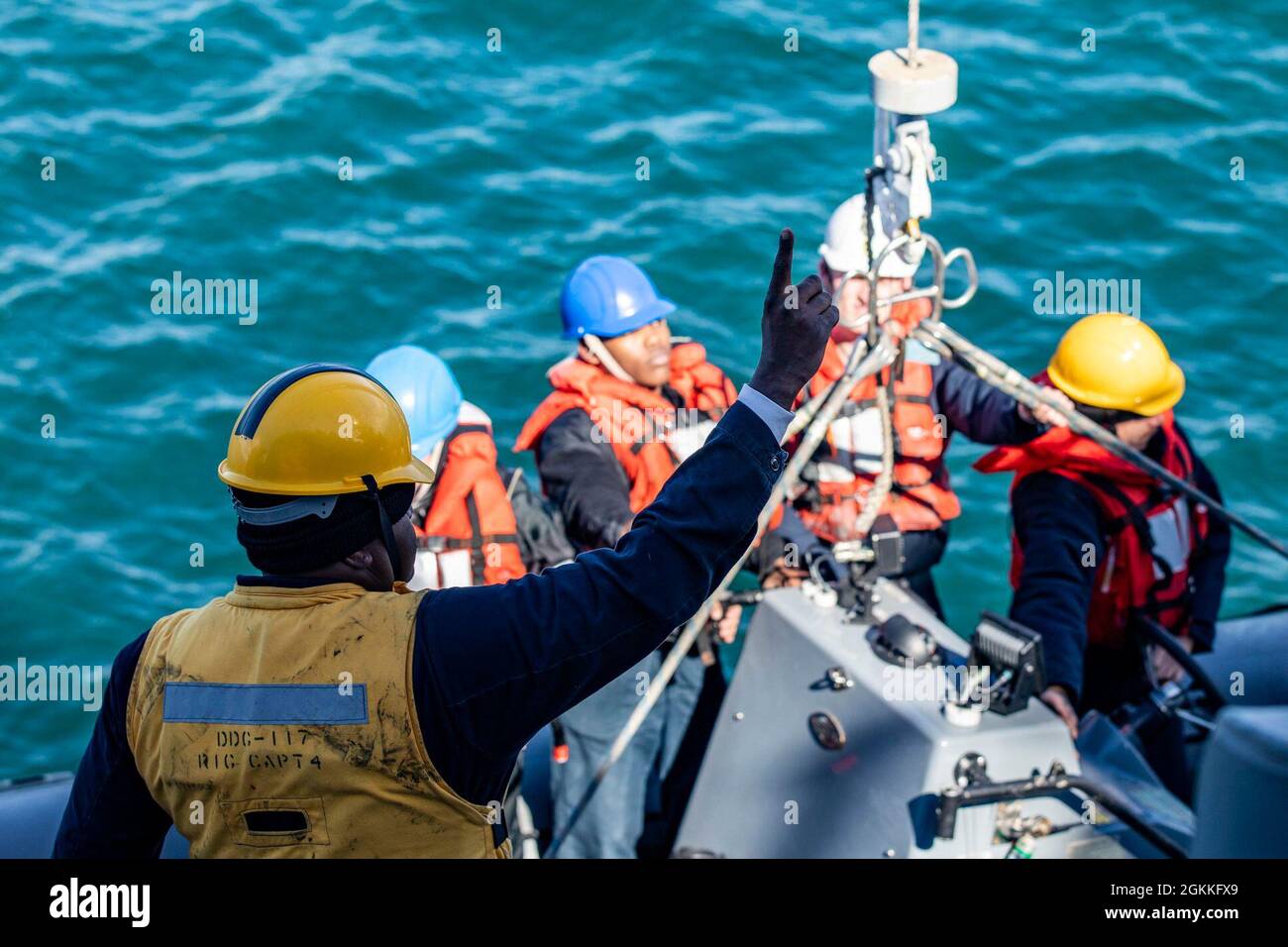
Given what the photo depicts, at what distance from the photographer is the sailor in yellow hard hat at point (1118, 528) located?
4328mm

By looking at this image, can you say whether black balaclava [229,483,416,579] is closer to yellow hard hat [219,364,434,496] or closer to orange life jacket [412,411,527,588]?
yellow hard hat [219,364,434,496]

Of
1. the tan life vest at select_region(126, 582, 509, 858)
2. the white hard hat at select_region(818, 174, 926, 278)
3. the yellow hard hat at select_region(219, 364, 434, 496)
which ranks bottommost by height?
the tan life vest at select_region(126, 582, 509, 858)

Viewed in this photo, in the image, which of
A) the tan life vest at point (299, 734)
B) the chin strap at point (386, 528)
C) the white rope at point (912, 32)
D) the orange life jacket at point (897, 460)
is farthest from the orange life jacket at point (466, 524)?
the tan life vest at point (299, 734)

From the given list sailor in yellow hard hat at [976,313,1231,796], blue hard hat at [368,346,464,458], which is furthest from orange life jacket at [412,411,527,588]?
sailor in yellow hard hat at [976,313,1231,796]

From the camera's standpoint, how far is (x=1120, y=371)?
442 cm

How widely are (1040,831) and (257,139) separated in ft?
20.5

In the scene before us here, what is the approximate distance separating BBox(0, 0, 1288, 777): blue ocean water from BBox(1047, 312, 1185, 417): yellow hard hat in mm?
1868

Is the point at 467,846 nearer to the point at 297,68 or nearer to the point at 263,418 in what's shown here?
the point at 263,418

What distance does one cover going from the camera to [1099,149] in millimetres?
8273

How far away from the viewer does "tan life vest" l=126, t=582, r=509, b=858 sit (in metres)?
1.99

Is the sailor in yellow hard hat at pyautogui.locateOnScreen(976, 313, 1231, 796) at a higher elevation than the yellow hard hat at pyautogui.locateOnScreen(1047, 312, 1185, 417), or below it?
below

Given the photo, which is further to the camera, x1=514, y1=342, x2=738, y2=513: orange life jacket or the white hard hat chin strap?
the white hard hat chin strap

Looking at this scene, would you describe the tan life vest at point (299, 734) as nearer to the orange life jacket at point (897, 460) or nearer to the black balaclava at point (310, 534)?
the black balaclava at point (310, 534)

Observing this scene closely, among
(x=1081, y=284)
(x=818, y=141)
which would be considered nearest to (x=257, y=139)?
(x=818, y=141)
